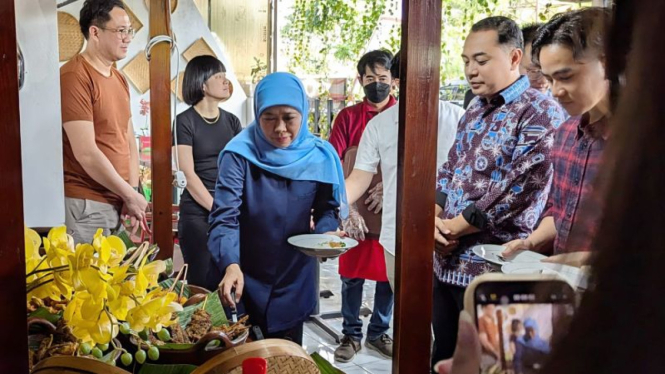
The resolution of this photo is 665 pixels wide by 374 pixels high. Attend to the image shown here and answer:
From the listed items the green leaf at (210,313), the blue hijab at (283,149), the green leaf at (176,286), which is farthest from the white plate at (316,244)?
the green leaf at (210,313)

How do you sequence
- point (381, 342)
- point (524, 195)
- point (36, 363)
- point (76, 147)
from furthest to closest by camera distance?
point (381, 342), point (76, 147), point (524, 195), point (36, 363)

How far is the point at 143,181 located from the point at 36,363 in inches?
76.4

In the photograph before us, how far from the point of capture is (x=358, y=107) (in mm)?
2471

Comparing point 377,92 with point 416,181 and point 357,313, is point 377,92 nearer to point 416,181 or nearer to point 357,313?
point 357,313

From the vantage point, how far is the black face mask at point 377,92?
2.45 metres

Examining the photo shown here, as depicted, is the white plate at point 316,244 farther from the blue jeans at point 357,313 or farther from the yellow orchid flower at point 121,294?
the yellow orchid flower at point 121,294

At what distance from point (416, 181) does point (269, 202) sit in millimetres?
939

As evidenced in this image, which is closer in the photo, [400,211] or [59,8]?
[400,211]

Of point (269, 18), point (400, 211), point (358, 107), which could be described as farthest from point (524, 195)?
point (269, 18)

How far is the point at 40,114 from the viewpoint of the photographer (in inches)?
63.3

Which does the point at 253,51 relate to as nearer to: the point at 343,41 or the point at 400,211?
the point at 343,41

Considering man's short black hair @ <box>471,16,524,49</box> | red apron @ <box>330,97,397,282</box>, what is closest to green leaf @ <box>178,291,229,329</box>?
man's short black hair @ <box>471,16,524,49</box>

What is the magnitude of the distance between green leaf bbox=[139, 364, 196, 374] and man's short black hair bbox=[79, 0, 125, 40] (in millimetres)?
1473

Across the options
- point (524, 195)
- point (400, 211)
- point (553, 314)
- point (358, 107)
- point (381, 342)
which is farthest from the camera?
point (381, 342)
